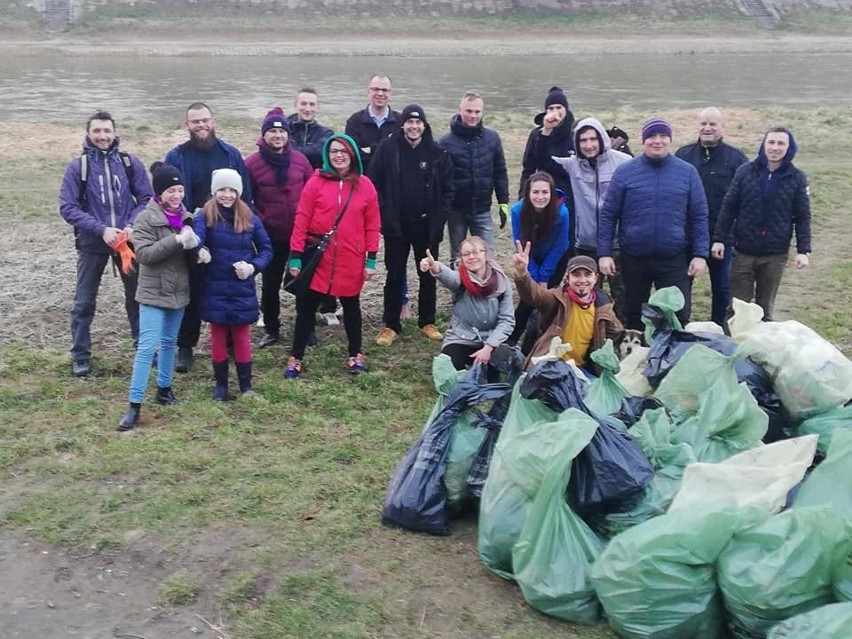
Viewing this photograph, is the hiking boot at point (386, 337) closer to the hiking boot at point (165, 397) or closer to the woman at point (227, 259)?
the woman at point (227, 259)

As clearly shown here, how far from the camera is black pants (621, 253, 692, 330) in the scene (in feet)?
19.5

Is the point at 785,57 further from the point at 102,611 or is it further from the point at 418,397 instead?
the point at 102,611

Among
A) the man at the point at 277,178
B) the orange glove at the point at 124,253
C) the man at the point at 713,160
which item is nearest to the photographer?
the orange glove at the point at 124,253

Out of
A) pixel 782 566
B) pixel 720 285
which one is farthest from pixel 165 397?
pixel 720 285

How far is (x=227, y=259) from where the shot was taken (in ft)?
18.2

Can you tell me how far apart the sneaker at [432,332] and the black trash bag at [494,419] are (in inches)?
86.7

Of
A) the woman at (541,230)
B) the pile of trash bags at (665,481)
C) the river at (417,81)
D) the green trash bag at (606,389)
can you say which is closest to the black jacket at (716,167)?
the woman at (541,230)

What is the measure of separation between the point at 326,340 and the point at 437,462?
110 inches

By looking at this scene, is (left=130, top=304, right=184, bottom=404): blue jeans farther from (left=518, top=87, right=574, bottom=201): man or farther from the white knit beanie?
(left=518, top=87, right=574, bottom=201): man

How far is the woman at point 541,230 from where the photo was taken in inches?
241

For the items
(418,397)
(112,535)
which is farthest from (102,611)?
(418,397)

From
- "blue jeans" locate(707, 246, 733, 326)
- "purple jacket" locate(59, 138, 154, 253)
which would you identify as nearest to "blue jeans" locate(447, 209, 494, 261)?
"blue jeans" locate(707, 246, 733, 326)

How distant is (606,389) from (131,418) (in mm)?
2508

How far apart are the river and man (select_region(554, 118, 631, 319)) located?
12184 mm
